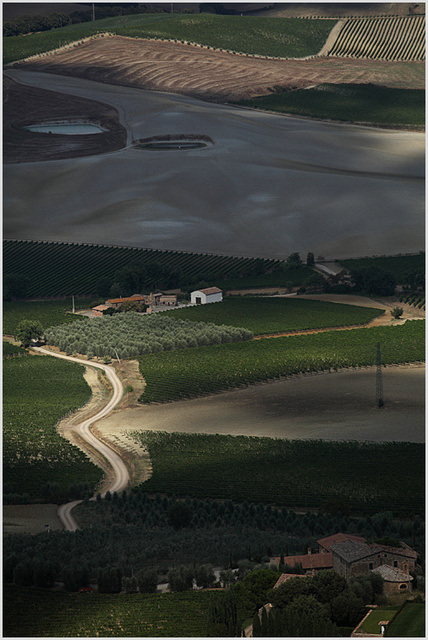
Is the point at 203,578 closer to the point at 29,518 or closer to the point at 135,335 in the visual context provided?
the point at 29,518

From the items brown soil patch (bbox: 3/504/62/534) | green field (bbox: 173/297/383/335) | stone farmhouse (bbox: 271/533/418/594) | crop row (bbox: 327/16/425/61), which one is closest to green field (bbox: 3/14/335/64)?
crop row (bbox: 327/16/425/61)

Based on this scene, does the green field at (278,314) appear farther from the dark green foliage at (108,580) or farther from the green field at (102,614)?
the green field at (102,614)

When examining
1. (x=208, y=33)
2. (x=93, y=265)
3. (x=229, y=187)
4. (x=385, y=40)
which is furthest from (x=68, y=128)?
(x=385, y=40)

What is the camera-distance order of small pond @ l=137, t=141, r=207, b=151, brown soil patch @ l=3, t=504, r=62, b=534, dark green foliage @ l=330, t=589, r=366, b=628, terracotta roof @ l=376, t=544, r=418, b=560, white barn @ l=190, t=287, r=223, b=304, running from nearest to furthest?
dark green foliage @ l=330, t=589, r=366, b=628
terracotta roof @ l=376, t=544, r=418, b=560
brown soil patch @ l=3, t=504, r=62, b=534
white barn @ l=190, t=287, r=223, b=304
small pond @ l=137, t=141, r=207, b=151

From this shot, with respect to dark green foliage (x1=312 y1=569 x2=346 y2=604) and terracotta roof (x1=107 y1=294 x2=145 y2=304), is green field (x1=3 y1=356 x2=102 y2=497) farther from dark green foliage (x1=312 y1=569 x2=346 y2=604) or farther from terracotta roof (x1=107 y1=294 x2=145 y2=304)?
dark green foliage (x1=312 y1=569 x2=346 y2=604)

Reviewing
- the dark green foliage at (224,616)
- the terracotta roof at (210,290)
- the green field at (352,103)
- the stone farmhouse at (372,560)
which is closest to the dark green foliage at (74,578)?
the dark green foliage at (224,616)

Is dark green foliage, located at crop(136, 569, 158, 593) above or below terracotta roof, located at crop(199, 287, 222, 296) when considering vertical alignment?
above
